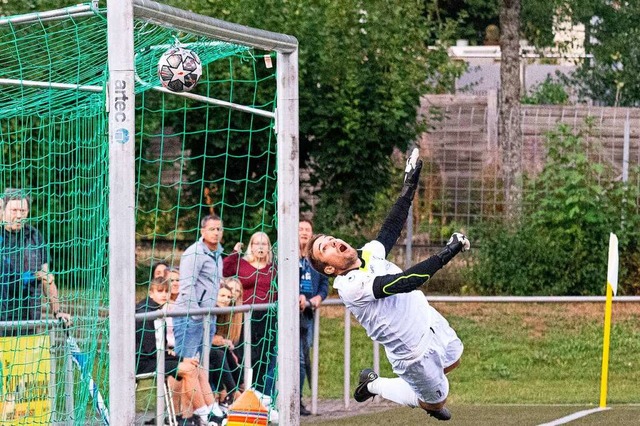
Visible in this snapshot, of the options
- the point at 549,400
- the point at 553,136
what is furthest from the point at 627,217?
the point at 549,400

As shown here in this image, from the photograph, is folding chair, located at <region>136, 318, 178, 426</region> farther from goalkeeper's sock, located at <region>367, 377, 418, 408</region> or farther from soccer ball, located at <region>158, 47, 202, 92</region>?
soccer ball, located at <region>158, 47, 202, 92</region>

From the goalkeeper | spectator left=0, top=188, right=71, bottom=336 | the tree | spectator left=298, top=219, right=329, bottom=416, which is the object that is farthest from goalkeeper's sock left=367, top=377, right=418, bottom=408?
the tree

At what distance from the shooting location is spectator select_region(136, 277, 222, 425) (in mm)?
10688

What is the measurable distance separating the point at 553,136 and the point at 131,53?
11.7 meters

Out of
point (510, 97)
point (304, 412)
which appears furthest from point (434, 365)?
point (510, 97)

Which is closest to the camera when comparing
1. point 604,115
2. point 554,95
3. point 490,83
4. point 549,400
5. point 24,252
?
point 24,252

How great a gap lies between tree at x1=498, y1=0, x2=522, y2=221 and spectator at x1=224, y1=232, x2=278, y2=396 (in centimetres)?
745

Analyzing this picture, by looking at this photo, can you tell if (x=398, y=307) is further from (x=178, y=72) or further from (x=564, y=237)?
(x=564, y=237)

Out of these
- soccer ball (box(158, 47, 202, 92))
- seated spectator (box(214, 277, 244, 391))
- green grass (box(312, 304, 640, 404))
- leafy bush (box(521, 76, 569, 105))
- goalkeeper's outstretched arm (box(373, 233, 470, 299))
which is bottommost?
green grass (box(312, 304, 640, 404))

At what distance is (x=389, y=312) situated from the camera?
9.18 meters

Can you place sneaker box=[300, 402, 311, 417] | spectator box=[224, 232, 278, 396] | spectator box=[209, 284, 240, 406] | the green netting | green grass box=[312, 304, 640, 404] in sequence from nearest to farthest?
the green netting < spectator box=[209, 284, 240, 406] < spectator box=[224, 232, 278, 396] < sneaker box=[300, 402, 311, 417] < green grass box=[312, 304, 640, 404]

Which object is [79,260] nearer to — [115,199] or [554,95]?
[115,199]

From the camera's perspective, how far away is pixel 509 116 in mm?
19781

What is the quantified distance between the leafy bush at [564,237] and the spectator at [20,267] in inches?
322
